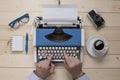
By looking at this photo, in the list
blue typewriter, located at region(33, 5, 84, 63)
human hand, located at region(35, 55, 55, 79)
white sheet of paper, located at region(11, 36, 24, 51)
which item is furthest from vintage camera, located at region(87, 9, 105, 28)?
white sheet of paper, located at region(11, 36, 24, 51)

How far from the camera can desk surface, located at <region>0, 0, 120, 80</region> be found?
5.61 feet

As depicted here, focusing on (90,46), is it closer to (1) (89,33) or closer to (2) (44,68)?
(1) (89,33)

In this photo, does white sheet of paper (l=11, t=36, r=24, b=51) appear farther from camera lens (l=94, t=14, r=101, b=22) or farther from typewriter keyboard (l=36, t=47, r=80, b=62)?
camera lens (l=94, t=14, r=101, b=22)

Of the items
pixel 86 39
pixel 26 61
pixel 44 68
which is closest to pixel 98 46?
pixel 86 39

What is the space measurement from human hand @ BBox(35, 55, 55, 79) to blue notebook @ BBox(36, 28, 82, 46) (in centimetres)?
10

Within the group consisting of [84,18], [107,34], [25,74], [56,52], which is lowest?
[25,74]

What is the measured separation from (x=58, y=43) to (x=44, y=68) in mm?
184

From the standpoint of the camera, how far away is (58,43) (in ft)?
5.33

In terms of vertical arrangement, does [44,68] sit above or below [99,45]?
below

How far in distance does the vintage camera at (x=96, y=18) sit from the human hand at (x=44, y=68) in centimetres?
38

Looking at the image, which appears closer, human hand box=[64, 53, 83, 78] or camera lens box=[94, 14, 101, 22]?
human hand box=[64, 53, 83, 78]

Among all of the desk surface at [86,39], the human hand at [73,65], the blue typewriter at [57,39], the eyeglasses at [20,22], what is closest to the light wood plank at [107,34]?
the desk surface at [86,39]

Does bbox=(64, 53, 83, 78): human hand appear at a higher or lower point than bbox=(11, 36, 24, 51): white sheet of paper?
lower

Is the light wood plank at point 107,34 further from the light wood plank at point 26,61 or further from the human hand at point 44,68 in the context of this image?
the human hand at point 44,68
